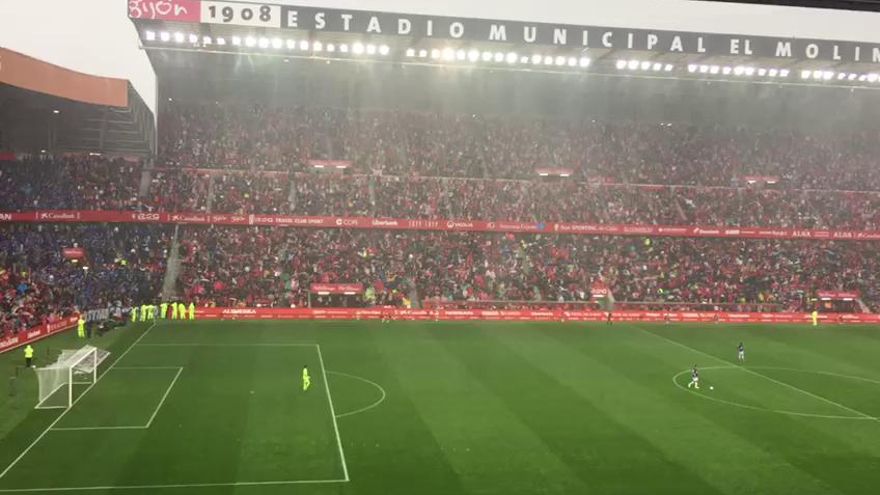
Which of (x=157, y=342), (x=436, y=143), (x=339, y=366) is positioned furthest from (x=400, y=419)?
(x=436, y=143)

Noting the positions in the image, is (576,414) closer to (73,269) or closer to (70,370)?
(70,370)

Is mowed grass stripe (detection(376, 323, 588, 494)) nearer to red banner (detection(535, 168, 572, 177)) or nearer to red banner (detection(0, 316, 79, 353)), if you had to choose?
red banner (detection(0, 316, 79, 353))

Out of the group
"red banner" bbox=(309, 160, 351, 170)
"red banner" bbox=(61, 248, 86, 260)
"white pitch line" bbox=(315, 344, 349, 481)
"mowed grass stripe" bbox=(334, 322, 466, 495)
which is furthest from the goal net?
"red banner" bbox=(309, 160, 351, 170)

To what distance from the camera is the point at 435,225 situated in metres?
48.8

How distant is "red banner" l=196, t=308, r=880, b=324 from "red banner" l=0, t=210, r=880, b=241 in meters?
6.93

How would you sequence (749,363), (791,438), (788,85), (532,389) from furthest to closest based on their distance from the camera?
(788,85), (749,363), (532,389), (791,438)

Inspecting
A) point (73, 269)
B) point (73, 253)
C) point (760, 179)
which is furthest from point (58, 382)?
point (760, 179)

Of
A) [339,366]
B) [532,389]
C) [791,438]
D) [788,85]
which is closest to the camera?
[791,438]

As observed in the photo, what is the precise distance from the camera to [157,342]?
33375 mm

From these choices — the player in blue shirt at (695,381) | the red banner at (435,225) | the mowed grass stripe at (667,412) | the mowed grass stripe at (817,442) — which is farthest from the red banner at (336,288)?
the mowed grass stripe at (817,442)

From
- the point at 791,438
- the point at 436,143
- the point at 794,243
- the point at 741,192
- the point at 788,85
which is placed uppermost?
the point at 788,85

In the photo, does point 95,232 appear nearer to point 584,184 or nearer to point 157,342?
point 157,342

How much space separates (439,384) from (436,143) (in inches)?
1194

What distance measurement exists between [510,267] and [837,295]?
21.3 metres
